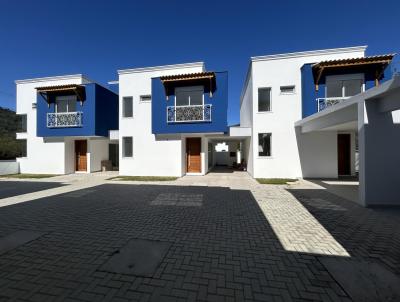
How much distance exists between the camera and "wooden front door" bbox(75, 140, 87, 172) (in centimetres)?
1656

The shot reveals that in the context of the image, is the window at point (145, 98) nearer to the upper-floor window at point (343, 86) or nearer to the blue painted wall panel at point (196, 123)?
the blue painted wall panel at point (196, 123)

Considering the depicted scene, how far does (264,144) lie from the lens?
12750 mm

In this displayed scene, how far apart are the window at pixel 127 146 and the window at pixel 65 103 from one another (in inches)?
188

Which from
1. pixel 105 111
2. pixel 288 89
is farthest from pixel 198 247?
pixel 105 111

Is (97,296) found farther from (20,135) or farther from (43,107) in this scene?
(20,135)

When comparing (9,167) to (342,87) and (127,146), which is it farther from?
(342,87)

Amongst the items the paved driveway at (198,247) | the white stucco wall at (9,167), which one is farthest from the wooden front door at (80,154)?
the paved driveway at (198,247)

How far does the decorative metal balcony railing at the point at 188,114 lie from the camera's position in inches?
502

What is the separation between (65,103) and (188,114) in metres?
9.67

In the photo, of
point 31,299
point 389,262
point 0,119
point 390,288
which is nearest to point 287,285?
point 390,288

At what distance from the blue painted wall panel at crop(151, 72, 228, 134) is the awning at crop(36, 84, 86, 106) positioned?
220 inches

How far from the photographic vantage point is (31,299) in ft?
8.08

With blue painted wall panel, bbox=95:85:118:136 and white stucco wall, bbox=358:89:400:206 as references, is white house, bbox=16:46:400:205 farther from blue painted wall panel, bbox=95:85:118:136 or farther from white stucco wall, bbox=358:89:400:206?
white stucco wall, bbox=358:89:400:206

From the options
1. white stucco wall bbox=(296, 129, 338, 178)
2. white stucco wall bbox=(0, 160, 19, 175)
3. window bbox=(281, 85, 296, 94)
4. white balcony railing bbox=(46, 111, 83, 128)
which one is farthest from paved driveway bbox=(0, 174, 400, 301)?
white stucco wall bbox=(0, 160, 19, 175)
